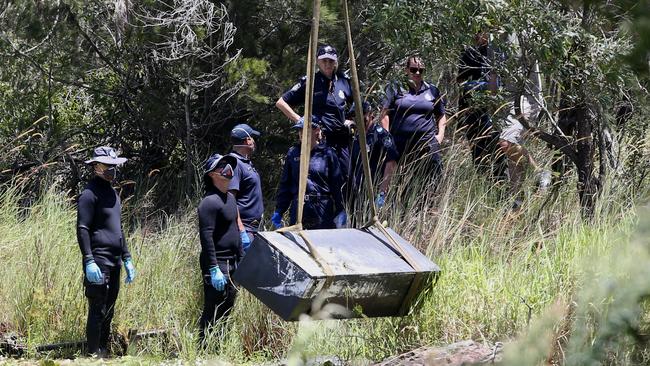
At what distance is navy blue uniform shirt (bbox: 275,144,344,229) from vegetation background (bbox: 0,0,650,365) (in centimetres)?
57

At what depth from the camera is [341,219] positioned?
8258 millimetres

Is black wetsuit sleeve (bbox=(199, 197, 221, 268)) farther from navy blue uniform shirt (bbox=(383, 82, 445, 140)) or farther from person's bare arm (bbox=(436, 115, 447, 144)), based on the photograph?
person's bare arm (bbox=(436, 115, 447, 144))

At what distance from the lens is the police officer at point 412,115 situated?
8.61 m

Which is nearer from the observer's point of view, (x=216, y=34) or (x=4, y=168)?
(x=216, y=34)

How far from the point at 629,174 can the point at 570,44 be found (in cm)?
125

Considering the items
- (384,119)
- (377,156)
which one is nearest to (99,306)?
(377,156)

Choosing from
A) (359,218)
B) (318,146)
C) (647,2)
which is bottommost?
(359,218)

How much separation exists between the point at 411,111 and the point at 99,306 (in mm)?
3082

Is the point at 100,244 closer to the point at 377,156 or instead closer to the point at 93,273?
the point at 93,273

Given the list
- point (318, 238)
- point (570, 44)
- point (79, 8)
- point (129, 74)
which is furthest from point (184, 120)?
point (318, 238)

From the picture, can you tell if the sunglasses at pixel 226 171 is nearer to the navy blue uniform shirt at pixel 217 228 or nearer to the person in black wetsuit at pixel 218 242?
the person in black wetsuit at pixel 218 242

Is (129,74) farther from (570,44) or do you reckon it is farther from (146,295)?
(570,44)

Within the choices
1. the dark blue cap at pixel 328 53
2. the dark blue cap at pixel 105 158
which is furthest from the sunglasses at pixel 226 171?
the dark blue cap at pixel 328 53

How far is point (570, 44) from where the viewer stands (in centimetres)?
777
